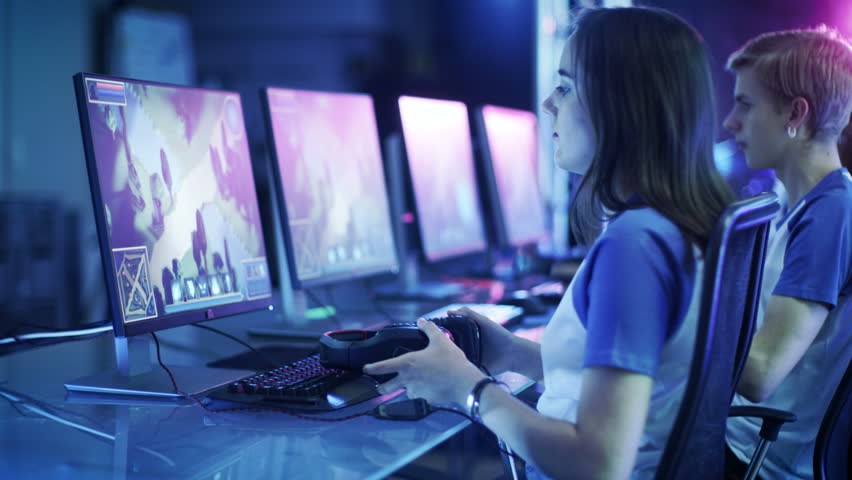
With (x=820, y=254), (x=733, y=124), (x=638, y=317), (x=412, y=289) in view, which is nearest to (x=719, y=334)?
(x=638, y=317)

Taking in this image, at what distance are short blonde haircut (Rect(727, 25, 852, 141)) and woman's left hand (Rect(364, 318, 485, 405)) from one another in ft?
3.19

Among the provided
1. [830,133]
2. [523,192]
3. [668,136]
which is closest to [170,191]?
[668,136]

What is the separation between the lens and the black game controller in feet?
3.66

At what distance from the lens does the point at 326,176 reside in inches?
69.6

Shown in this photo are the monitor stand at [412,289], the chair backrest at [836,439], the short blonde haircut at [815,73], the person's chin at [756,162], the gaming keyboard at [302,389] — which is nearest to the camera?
the gaming keyboard at [302,389]

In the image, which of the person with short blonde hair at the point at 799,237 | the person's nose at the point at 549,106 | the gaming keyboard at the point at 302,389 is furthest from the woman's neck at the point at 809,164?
the gaming keyboard at the point at 302,389

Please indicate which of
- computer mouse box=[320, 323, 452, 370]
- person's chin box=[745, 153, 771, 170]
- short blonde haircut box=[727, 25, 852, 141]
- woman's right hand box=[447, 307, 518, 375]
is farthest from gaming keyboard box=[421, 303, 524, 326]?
short blonde haircut box=[727, 25, 852, 141]

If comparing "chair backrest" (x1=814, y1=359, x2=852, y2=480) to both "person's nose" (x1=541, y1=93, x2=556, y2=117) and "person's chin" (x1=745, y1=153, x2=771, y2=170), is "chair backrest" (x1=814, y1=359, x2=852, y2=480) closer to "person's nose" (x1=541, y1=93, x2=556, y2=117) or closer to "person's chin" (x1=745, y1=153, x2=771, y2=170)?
"person's chin" (x1=745, y1=153, x2=771, y2=170)

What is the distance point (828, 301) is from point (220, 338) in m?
1.30

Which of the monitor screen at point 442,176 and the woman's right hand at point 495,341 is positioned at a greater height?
the monitor screen at point 442,176

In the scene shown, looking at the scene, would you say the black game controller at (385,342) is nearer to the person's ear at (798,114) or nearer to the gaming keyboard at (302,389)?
the gaming keyboard at (302,389)

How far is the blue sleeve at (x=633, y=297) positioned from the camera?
32.4 inches

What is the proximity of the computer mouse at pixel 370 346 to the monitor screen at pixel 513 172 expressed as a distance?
Result: 1512 millimetres

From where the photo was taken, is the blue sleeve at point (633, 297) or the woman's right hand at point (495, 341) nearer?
the blue sleeve at point (633, 297)
